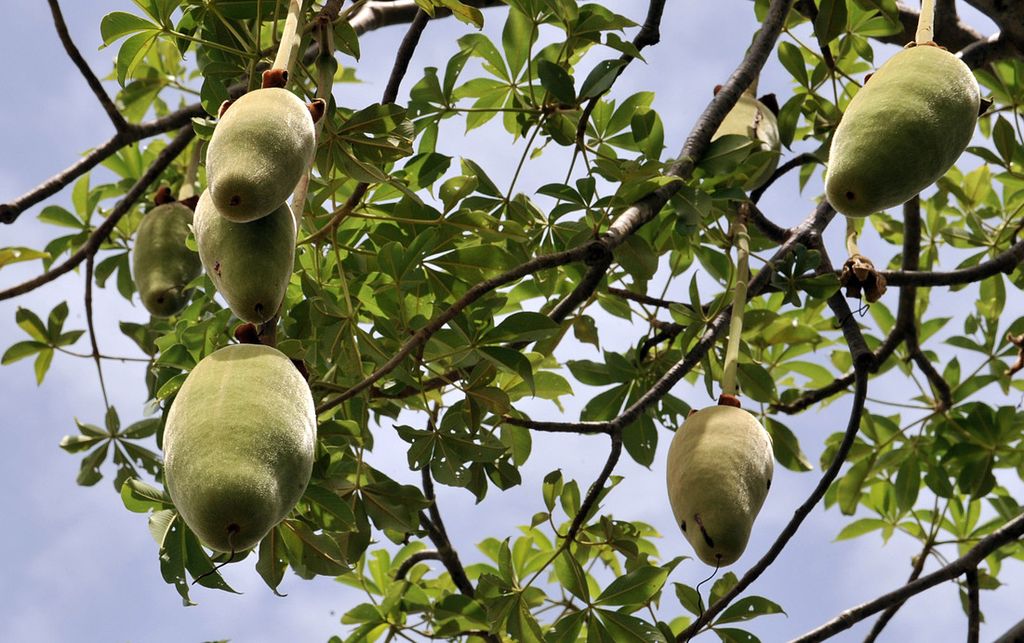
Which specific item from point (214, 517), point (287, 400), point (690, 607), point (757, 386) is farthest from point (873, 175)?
point (690, 607)

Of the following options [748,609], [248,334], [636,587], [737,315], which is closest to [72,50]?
[248,334]

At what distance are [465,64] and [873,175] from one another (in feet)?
4.17

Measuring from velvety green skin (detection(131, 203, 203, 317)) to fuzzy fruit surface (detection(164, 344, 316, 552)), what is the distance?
1.16 metres

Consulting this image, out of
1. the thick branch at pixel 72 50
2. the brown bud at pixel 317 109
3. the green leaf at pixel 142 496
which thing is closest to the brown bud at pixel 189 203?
the thick branch at pixel 72 50

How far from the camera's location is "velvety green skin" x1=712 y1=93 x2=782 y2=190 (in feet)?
8.07

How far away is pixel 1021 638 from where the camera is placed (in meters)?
2.26

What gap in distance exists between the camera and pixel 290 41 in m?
1.52

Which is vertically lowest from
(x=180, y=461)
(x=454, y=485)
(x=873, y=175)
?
(x=180, y=461)

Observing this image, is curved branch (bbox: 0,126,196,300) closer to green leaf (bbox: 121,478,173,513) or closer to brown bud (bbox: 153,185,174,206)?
brown bud (bbox: 153,185,174,206)

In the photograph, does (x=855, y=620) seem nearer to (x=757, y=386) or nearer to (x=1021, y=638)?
(x=1021, y=638)

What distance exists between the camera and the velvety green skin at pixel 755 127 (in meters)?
2.46

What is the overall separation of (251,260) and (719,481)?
2.33ft

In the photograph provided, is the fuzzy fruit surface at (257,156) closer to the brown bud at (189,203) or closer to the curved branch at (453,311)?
the curved branch at (453,311)

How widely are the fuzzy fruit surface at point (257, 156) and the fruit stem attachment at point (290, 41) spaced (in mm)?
129
